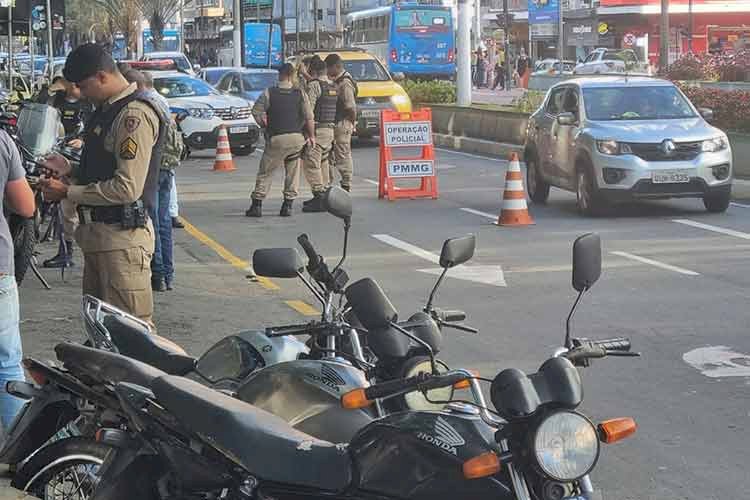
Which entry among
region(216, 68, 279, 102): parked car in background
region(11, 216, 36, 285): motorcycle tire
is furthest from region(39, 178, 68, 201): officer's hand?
region(216, 68, 279, 102): parked car in background

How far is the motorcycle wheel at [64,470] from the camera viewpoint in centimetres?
487

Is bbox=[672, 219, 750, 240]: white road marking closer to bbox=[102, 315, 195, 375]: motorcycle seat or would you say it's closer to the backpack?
the backpack

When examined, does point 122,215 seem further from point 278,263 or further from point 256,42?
point 256,42

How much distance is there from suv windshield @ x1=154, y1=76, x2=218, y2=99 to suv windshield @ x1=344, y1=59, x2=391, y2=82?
3.96 meters

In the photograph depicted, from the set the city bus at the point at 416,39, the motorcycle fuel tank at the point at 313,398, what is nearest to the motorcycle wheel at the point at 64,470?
the motorcycle fuel tank at the point at 313,398

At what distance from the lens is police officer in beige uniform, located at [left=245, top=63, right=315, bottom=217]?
57.8ft

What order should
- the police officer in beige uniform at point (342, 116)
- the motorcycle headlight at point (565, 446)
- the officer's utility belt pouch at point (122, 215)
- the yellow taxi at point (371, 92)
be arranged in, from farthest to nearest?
the yellow taxi at point (371, 92) < the police officer in beige uniform at point (342, 116) < the officer's utility belt pouch at point (122, 215) < the motorcycle headlight at point (565, 446)

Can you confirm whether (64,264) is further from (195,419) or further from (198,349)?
(195,419)

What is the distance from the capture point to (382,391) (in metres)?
3.90

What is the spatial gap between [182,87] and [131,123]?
21.8m

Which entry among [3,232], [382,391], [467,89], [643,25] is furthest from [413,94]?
[643,25]

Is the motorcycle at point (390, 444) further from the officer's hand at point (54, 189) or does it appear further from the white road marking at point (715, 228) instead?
the white road marking at point (715, 228)

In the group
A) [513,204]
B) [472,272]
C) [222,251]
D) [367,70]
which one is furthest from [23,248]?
[367,70]

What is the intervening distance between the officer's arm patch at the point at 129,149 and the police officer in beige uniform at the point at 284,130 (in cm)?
1063
